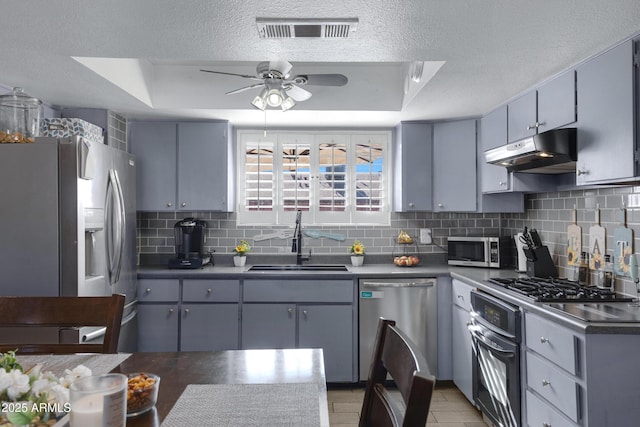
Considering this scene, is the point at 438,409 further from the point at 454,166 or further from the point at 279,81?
the point at 279,81

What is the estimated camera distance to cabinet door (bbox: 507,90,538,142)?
2.97 meters

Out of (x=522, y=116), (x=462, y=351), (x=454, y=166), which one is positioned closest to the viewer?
(x=522, y=116)

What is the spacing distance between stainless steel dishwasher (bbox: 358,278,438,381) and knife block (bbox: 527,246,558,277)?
77 cm

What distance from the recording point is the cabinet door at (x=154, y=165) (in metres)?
3.94

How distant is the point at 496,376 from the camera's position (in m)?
2.73

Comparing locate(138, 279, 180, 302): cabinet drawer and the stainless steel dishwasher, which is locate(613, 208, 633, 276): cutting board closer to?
the stainless steel dishwasher

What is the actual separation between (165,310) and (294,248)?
125 centimetres

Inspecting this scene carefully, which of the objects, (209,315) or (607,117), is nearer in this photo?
(607,117)

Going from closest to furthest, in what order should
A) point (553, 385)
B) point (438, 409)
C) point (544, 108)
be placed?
1. point (553, 385)
2. point (544, 108)
3. point (438, 409)

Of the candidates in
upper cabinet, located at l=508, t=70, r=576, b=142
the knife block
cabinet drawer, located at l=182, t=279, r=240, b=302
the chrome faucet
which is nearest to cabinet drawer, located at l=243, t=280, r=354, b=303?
cabinet drawer, located at l=182, t=279, r=240, b=302

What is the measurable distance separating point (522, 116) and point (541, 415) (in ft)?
6.23

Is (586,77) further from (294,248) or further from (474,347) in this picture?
(294,248)

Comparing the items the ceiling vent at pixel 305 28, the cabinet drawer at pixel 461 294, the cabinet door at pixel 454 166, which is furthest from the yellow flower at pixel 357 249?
the ceiling vent at pixel 305 28

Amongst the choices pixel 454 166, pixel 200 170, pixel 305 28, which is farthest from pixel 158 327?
pixel 454 166
